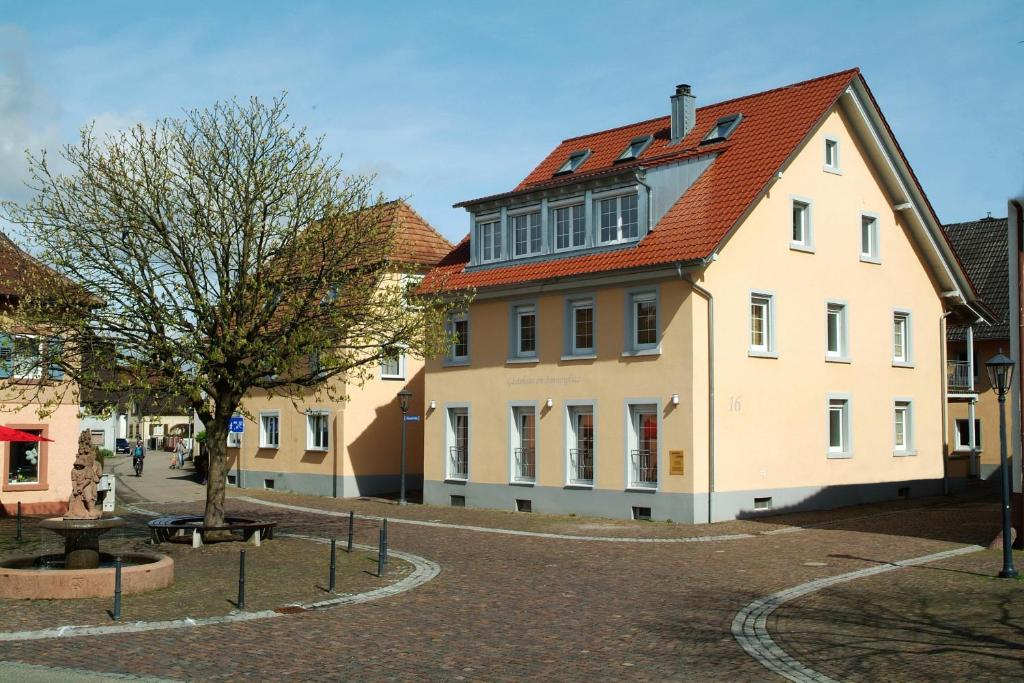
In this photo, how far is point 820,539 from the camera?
22812mm

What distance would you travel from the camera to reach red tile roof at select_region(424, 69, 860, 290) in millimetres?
27000

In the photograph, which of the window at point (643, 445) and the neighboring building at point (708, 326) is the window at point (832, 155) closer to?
the neighboring building at point (708, 326)

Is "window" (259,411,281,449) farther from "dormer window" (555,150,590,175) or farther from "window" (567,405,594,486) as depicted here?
"window" (567,405,594,486)

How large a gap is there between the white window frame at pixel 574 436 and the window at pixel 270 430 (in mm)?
13625

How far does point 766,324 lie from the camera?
28406 mm

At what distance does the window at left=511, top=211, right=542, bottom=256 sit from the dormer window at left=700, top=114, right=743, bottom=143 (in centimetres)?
510

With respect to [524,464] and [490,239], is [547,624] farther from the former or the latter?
[490,239]

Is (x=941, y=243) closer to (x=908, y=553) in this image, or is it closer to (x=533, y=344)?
(x=533, y=344)

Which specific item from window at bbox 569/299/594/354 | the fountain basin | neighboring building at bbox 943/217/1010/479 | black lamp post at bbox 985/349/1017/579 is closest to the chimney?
window at bbox 569/299/594/354

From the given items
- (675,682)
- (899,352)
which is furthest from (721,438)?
(675,682)

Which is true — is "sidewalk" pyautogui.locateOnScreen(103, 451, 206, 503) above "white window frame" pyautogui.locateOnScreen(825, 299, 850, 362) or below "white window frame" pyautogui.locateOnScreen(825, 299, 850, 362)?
below

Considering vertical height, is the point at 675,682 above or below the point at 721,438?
below

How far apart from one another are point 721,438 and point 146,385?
1321 cm

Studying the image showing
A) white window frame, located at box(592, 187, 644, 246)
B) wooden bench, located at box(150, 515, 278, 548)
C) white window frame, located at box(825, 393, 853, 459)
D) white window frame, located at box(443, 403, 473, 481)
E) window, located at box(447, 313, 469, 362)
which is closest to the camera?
wooden bench, located at box(150, 515, 278, 548)
